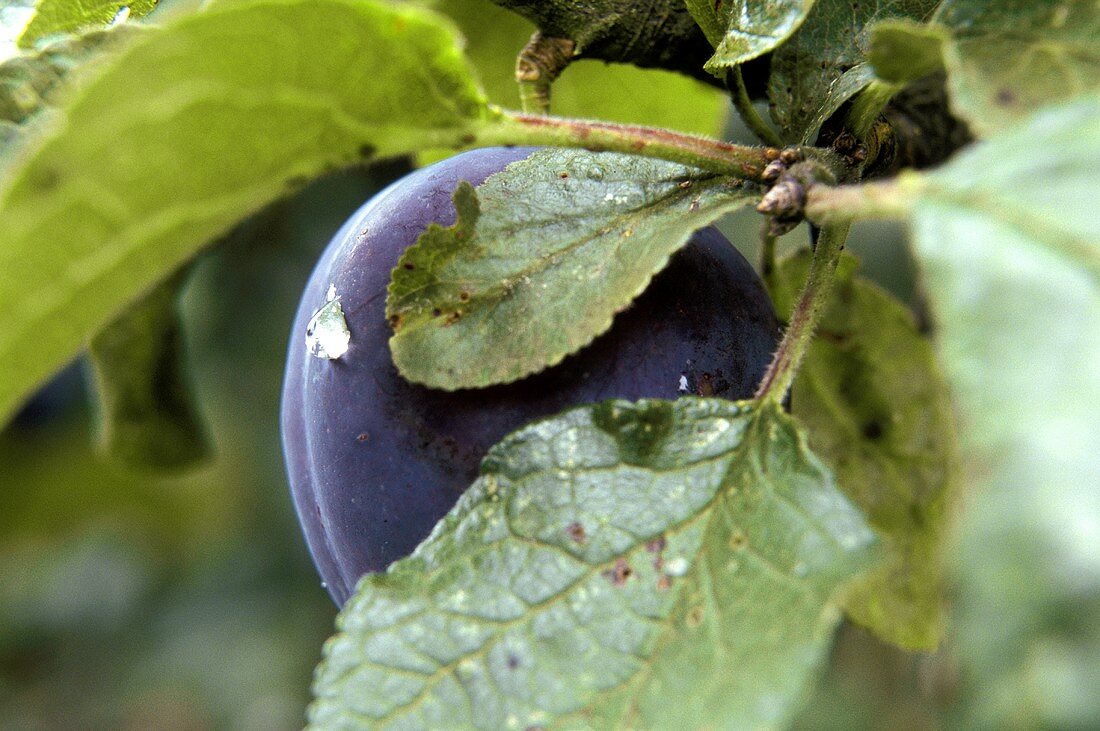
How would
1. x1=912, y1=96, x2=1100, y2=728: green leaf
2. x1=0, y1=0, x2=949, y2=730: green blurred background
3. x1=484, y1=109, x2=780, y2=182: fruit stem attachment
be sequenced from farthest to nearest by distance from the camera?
x1=0, y1=0, x2=949, y2=730: green blurred background, x1=484, y1=109, x2=780, y2=182: fruit stem attachment, x1=912, y1=96, x2=1100, y2=728: green leaf

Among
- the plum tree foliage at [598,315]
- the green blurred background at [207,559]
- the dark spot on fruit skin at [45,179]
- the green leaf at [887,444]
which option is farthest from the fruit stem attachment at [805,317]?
the green blurred background at [207,559]

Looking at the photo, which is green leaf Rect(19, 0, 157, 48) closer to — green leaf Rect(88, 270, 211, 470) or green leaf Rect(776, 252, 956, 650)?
green leaf Rect(88, 270, 211, 470)

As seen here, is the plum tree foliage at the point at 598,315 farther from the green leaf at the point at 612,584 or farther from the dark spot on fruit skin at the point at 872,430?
the dark spot on fruit skin at the point at 872,430

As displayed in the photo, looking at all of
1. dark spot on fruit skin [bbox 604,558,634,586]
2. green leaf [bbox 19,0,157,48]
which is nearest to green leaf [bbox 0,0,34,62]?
green leaf [bbox 19,0,157,48]

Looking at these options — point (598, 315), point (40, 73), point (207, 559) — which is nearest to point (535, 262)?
point (598, 315)

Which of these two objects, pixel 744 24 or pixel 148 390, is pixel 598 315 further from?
pixel 148 390

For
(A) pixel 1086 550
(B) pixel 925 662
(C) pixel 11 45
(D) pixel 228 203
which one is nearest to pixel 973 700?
(A) pixel 1086 550
